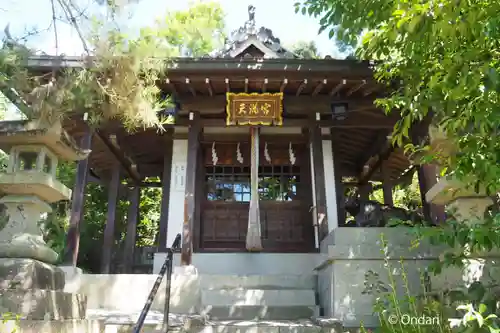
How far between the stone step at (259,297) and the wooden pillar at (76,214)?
268cm

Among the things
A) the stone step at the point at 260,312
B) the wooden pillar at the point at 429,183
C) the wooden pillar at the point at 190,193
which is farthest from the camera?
the wooden pillar at the point at 429,183

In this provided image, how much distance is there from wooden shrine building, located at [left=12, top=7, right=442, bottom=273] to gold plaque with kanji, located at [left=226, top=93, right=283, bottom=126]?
0.8 inches

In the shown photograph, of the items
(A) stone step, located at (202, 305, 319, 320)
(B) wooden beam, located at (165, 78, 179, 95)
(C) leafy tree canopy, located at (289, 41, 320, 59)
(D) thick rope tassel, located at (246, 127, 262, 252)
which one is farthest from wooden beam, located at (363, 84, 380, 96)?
Answer: (C) leafy tree canopy, located at (289, 41, 320, 59)

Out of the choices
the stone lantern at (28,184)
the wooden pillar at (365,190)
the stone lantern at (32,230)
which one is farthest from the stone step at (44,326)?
the wooden pillar at (365,190)

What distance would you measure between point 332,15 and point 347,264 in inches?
118

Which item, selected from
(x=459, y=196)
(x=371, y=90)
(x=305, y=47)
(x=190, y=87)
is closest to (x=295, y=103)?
(x=371, y=90)

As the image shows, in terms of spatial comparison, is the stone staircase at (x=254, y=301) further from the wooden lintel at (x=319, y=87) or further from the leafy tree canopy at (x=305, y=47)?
the leafy tree canopy at (x=305, y=47)

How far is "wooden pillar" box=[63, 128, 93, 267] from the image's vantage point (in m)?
7.32

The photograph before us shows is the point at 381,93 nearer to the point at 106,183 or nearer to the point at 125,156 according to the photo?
the point at 125,156

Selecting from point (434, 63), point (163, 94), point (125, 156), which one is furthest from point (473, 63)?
point (125, 156)

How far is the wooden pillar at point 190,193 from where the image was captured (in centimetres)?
743

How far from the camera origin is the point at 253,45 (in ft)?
31.3

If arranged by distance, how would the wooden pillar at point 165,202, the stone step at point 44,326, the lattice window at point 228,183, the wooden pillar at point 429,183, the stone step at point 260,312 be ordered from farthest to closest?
the lattice window at point 228,183 < the wooden pillar at point 165,202 < the wooden pillar at point 429,183 < the stone step at point 260,312 < the stone step at point 44,326

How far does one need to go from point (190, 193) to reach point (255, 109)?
2118 mm
